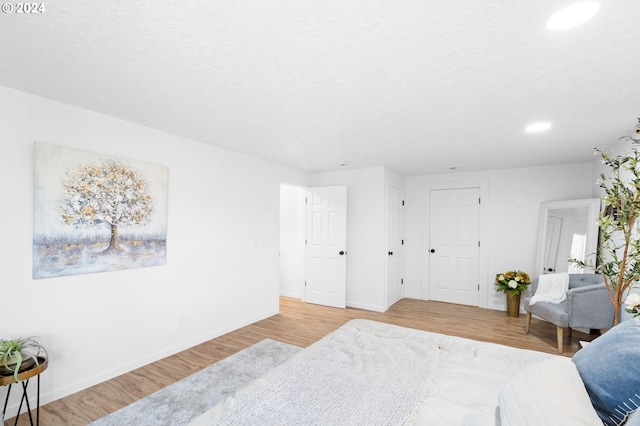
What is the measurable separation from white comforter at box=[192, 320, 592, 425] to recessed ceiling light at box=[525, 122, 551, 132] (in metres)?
2.10

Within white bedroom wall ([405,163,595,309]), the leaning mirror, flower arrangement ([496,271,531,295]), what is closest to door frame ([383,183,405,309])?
white bedroom wall ([405,163,595,309])

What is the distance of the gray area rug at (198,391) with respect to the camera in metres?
2.24

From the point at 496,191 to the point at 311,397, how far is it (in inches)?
199

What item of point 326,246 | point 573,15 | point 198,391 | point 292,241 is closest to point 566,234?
point 326,246

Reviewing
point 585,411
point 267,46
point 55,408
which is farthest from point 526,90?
point 55,408

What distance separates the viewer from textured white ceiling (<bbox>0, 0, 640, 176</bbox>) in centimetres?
142

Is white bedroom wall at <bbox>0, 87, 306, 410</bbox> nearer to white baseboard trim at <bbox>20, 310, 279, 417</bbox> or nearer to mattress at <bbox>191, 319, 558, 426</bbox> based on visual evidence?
white baseboard trim at <bbox>20, 310, 279, 417</bbox>

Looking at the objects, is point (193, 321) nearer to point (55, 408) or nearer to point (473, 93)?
point (55, 408)

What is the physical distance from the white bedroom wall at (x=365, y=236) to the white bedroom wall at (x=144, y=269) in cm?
133

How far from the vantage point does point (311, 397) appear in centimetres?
142

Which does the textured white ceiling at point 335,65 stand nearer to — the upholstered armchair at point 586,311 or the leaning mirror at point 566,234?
the leaning mirror at point 566,234

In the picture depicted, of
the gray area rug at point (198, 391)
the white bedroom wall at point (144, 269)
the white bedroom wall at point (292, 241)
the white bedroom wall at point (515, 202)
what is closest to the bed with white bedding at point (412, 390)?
the gray area rug at point (198, 391)

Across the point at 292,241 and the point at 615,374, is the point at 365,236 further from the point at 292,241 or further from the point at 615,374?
the point at 615,374

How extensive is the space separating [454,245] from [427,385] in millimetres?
4562
